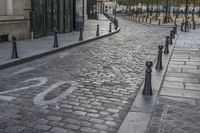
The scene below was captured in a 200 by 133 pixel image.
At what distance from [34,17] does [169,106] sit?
13190mm

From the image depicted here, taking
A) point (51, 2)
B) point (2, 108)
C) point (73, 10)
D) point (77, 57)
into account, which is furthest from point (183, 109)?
point (73, 10)

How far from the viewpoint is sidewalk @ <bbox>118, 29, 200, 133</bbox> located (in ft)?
18.1

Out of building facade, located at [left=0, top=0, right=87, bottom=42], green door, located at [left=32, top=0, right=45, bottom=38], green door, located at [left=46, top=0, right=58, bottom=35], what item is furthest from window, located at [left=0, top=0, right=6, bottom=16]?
green door, located at [left=46, top=0, right=58, bottom=35]

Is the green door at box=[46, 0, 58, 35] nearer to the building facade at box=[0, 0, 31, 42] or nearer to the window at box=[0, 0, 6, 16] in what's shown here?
the building facade at box=[0, 0, 31, 42]

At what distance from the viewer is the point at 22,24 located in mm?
17312

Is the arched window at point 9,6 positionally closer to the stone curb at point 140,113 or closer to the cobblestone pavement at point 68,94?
the cobblestone pavement at point 68,94

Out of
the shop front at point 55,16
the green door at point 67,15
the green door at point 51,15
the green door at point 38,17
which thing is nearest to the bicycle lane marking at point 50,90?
the shop front at point 55,16

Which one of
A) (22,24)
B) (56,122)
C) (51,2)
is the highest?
(51,2)

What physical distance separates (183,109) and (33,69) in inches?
219

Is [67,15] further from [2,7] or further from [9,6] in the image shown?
[2,7]

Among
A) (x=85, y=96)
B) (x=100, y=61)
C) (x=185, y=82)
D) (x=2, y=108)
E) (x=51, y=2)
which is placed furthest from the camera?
(x=51, y=2)

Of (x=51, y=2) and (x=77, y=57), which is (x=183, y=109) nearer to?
(x=77, y=57)

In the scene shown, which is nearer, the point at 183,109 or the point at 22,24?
the point at 183,109

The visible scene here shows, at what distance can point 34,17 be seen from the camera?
1831 cm
